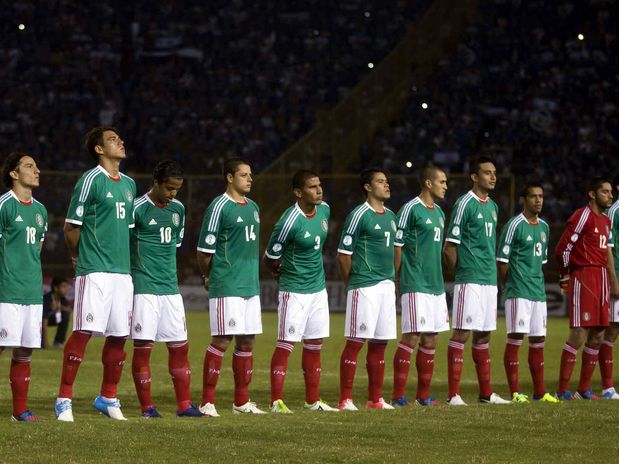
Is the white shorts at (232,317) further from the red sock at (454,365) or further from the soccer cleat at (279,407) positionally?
the red sock at (454,365)

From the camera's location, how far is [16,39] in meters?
38.3

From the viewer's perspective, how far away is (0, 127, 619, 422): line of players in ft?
35.2

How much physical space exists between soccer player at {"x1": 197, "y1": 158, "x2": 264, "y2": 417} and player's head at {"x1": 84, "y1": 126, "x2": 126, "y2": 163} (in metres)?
1.20

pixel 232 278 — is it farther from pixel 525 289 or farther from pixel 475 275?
pixel 525 289

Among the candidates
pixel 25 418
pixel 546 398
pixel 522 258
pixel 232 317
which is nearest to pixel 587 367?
pixel 546 398

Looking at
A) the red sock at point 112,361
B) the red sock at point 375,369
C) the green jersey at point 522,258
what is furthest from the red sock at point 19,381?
the green jersey at point 522,258

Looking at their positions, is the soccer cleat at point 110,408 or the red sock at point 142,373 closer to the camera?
the soccer cleat at point 110,408

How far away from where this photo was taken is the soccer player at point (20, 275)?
10539mm

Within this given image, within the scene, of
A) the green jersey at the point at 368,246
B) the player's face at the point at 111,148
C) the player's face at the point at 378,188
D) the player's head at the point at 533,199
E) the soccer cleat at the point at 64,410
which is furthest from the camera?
the player's head at the point at 533,199

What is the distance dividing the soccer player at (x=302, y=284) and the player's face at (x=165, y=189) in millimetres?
1153

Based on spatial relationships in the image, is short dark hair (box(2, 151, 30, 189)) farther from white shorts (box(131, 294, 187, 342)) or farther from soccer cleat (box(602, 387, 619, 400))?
soccer cleat (box(602, 387, 619, 400))

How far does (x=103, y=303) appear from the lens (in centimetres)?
1070

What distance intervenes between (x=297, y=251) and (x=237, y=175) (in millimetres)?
970

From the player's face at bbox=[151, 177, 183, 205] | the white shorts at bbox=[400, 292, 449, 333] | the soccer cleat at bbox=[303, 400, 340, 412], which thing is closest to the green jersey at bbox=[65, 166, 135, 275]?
the player's face at bbox=[151, 177, 183, 205]
